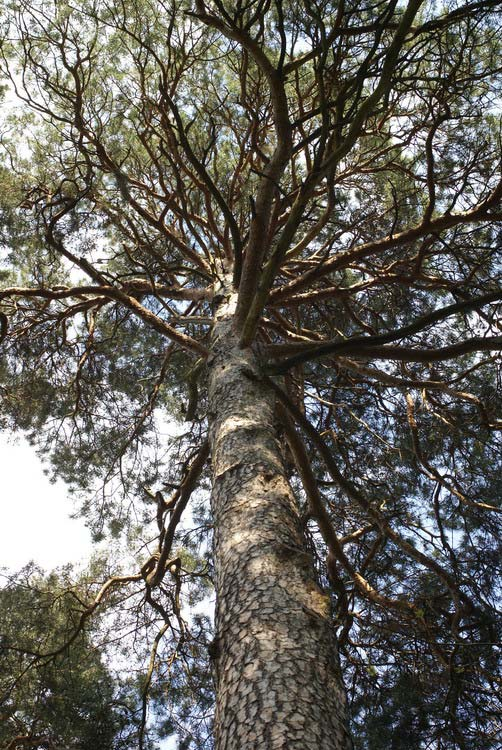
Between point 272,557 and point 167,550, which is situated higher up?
point 167,550

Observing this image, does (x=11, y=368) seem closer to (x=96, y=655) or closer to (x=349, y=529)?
(x=96, y=655)

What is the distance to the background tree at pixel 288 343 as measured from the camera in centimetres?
230

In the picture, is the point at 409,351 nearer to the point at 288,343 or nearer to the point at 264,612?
the point at 288,343

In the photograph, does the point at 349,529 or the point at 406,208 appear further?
the point at 406,208

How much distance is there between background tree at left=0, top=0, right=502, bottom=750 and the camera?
90.5 inches

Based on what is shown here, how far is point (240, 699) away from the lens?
5.28ft

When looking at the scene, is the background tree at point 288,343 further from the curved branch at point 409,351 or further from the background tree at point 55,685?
the background tree at point 55,685

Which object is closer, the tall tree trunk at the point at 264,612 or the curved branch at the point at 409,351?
the tall tree trunk at the point at 264,612

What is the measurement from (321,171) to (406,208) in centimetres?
331

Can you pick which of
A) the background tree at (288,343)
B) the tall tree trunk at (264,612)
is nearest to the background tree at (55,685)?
the background tree at (288,343)

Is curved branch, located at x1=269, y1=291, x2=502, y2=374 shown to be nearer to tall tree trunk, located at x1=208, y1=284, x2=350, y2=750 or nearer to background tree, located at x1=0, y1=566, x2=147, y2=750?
tall tree trunk, located at x1=208, y1=284, x2=350, y2=750

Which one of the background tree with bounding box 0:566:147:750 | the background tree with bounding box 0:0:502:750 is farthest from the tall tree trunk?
the background tree with bounding box 0:566:147:750

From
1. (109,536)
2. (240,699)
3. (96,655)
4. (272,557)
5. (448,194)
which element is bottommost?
(240,699)

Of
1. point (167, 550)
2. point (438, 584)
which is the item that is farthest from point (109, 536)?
point (438, 584)
